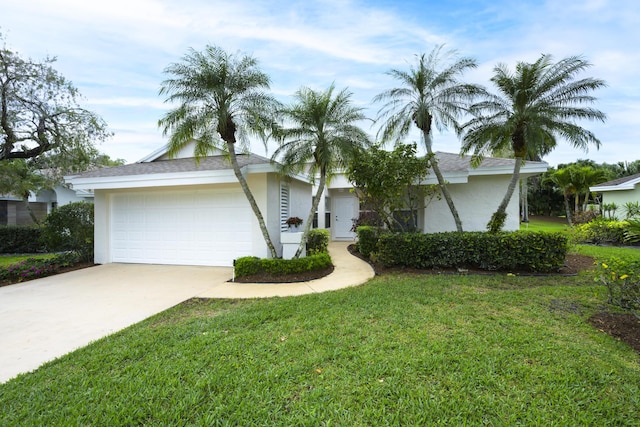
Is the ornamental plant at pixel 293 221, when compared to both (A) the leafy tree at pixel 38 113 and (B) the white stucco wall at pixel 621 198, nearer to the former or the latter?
(A) the leafy tree at pixel 38 113

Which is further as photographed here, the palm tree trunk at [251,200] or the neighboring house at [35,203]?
the neighboring house at [35,203]

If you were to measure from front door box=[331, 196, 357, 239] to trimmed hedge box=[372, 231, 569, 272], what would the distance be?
7.60m

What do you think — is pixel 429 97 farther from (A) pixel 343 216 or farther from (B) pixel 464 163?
(A) pixel 343 216

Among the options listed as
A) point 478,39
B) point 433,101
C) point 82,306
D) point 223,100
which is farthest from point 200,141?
point 478,39

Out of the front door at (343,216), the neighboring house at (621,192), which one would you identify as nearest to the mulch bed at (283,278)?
the front door at (343,216)

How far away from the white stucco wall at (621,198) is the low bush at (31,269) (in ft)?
89.3

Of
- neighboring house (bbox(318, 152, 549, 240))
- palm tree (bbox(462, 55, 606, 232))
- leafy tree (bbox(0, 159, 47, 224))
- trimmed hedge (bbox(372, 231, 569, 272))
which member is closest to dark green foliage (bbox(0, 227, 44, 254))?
leafy tree (bbox(0, 159, 47, 224))

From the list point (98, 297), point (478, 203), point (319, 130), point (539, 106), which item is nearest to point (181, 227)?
point (98, 297)

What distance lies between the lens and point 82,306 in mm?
5852

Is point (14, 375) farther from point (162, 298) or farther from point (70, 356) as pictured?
point (162, 298)

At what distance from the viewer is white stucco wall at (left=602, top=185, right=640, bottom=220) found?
17203 mm

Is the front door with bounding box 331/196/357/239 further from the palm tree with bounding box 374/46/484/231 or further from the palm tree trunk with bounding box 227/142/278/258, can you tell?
the palm tree trunk with bounding box 227/142/278/258

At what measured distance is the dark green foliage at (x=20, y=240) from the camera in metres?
14.3

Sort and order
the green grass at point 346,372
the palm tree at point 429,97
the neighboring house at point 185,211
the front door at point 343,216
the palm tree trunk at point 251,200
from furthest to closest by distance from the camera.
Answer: the front door at point 343,216, the neighboring house at point 185,211, the palm tree at point 429,97, the palm tree trunk at point 251,200, the green grass at point 346,372
